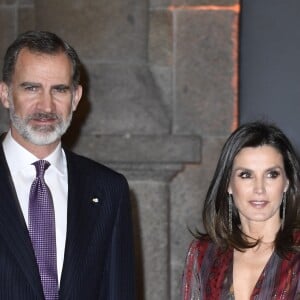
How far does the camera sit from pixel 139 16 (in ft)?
14.6

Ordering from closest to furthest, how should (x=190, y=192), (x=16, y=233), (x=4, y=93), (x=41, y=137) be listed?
1. (x=16, y=233)
2. (x=41, y=137)
3. (x=4, y=93)
4. (x=190, y=192)

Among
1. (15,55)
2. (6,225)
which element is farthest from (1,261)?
(15,55)

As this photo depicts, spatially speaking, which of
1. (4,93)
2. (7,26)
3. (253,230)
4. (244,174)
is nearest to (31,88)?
(4,93)

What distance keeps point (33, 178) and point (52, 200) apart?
99 millimetres

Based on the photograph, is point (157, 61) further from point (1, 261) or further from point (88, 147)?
point (1, 261)

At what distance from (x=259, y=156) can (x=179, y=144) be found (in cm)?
153

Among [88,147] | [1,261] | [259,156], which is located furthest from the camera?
[88,147]

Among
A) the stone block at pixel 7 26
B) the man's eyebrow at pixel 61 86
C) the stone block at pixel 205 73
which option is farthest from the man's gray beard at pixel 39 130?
the stone block at pixel 7 26

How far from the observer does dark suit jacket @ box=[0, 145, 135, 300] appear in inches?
108

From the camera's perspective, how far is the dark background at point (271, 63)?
15.3ft

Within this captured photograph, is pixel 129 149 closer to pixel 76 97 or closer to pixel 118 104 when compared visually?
pixel 118 104

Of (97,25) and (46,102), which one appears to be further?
(97,25)

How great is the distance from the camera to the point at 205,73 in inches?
179

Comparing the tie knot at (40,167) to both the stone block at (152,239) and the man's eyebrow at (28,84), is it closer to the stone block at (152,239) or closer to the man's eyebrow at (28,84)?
the man's eyebrow at (28,84)
